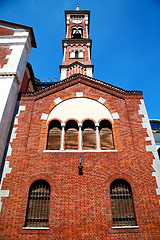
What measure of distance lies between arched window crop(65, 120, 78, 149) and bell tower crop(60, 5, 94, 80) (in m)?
12.7

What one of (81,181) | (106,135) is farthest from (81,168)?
(106,135)

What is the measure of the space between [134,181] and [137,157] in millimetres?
1402

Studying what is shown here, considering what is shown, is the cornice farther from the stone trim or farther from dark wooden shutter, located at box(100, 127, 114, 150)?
dark wooden shutter, located at box(100, 127, 114, 150)

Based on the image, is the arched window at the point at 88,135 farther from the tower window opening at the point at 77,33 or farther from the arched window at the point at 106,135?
the tower window opening at the point at 77,33

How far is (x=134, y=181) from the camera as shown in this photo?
32.1ft

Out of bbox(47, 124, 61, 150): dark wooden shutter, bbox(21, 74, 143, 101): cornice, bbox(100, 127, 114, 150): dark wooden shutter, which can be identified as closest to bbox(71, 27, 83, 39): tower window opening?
bbox(21, 74, 143, 101): cornice

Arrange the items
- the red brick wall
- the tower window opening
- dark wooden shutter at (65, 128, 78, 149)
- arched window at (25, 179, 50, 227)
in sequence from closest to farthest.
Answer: the red brick wall → arched window at (25, 179, 50, 227) → dark wooden shutter at (65, 128, 78, 149) → the tower window opening

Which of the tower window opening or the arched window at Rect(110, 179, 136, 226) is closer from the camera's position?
the arched window at Rect(110, 179, 136, 226)

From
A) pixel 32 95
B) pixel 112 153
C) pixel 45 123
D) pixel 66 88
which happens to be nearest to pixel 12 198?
pixel 45 123

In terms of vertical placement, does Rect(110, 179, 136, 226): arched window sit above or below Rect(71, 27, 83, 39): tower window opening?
below

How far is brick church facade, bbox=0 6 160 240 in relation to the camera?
877cm

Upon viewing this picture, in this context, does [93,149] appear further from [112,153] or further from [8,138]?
[8,138]

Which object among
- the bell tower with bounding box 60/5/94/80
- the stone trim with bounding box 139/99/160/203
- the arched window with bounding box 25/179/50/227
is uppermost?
the bell tower with bounding box 60/5/94/80

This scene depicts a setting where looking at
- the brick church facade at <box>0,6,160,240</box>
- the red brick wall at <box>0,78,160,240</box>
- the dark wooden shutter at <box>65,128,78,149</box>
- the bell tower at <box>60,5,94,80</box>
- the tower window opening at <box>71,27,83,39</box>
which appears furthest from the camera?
the tower window opening at <box>71,27,83,39</box>
